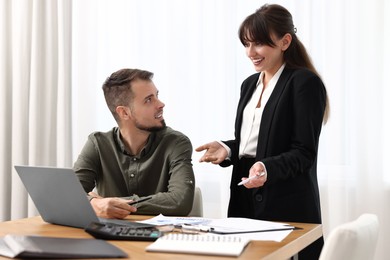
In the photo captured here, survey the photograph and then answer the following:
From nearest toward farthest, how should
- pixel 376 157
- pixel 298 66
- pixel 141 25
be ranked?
pixel 298 66
pixel 376 157
pixel 141 25

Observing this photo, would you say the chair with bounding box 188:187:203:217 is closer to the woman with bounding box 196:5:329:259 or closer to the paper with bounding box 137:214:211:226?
the woman with bounding box 196:5:329:259

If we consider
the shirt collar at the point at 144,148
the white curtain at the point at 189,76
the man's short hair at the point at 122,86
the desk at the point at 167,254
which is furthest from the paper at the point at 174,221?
the white curtain at the point at 189,76

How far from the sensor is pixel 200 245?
1.54m

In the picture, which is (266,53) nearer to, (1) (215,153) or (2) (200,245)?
(1) (215,153)

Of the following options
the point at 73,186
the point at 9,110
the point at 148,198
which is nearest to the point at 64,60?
the point at 9,110

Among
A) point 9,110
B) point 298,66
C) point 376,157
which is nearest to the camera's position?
→ point 298,66

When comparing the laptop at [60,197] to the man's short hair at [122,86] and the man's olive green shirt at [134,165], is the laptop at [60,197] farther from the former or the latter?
the man's short hair at [122,86]

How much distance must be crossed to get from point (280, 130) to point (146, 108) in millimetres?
626

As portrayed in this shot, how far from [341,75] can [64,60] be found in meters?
1.73

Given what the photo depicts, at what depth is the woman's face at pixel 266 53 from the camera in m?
2.37

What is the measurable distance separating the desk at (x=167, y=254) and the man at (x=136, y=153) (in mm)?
389

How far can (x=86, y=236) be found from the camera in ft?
5.88

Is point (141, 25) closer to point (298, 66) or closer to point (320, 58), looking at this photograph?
point (320, 58)

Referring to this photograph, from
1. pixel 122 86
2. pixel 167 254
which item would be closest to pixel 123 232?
pixel 167 254
